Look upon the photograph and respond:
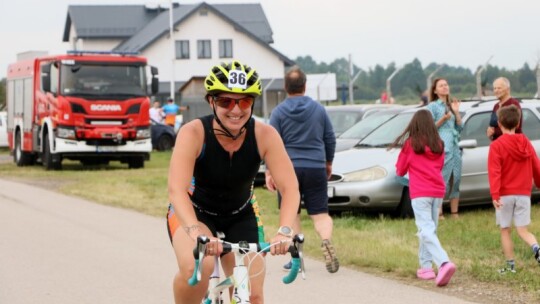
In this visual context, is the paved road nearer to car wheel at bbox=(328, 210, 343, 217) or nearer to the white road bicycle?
car wheel at bbox=(328, 210, 343, 217)

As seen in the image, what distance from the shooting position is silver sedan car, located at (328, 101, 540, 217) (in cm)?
1383

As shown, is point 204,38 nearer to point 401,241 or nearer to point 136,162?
point 136,162

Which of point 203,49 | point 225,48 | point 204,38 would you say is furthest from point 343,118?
point 225,48

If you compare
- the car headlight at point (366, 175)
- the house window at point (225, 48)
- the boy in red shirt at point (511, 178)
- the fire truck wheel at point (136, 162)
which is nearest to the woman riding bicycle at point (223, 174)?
the boy in red shirt at point (511, 178)

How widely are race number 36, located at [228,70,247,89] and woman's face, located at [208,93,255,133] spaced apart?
3.0 inches

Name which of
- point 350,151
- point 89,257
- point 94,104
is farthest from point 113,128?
point 89,257

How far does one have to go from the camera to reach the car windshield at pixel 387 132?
49.5ft

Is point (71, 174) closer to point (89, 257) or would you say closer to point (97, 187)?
point (97, 187)

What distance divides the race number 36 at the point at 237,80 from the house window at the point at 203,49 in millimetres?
76398

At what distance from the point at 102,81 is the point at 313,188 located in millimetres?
17441

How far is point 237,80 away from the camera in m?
5.42

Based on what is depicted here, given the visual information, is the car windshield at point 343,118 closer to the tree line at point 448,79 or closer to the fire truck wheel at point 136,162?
the tree line at point 448,79

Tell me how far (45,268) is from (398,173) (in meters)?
Result: 3.47

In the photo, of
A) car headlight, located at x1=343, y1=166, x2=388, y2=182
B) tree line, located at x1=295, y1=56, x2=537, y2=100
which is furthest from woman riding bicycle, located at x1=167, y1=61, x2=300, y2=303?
tree line, located at x1=295, y1=56, x2=537, y2=100
